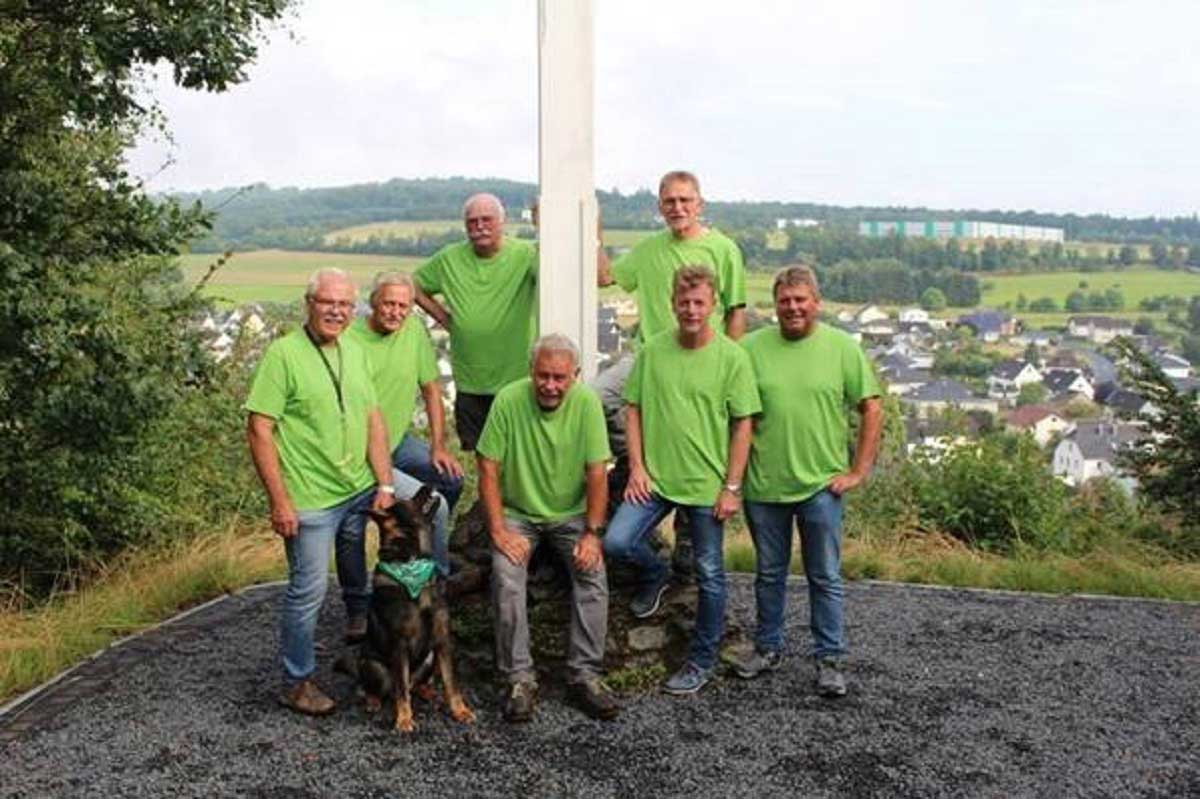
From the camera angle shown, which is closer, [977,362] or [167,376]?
[167,376]

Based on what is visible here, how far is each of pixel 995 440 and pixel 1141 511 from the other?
3.88 ft

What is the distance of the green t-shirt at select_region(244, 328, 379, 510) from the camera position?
189 inches

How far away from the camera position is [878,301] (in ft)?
71.7

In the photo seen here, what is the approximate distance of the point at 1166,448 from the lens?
9469 millimetres

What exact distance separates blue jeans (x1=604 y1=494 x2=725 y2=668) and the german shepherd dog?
0.71 metres

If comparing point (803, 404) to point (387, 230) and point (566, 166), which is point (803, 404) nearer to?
point (566, 166)

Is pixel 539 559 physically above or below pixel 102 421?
below

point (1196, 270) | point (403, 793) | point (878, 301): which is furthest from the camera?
point (1196, 270)

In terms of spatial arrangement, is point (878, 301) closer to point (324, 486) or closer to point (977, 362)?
point (977, 362)

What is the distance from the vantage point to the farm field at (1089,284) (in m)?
30.6

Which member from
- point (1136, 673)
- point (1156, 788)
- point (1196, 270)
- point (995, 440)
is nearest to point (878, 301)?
point (995, 440)

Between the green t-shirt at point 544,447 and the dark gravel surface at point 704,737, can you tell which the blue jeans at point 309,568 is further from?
the green t-shirt at point 544,447

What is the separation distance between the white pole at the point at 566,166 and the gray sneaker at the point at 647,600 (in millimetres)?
940

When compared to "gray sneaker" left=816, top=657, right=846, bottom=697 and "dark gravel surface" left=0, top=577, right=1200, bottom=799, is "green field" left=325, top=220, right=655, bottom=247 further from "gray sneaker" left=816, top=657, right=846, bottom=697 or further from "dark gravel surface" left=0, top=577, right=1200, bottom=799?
"gray sneaker" left=816, top=657, right=846, bottom=697
